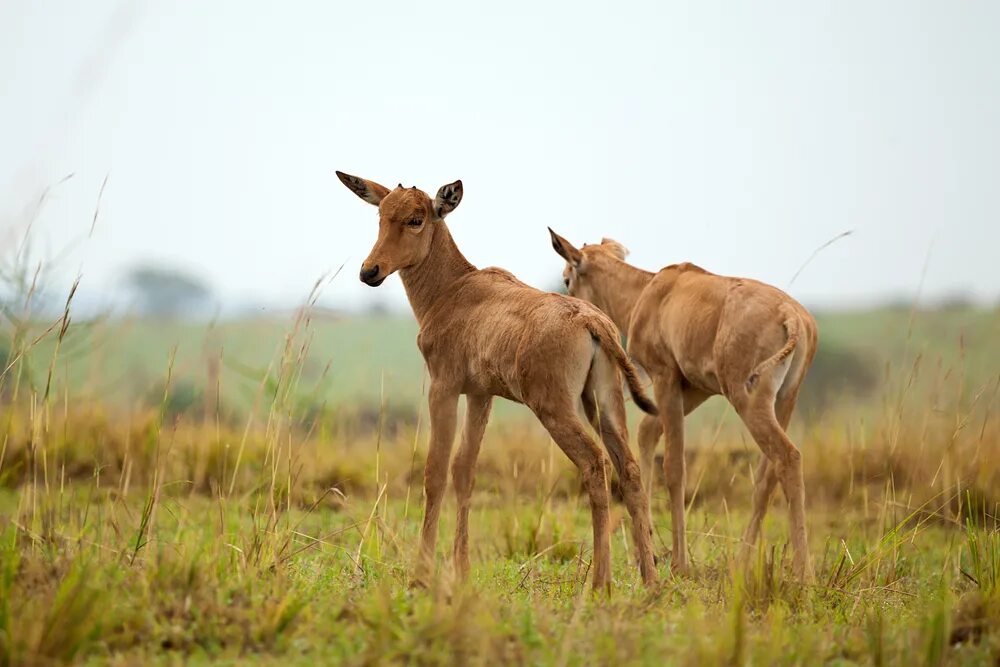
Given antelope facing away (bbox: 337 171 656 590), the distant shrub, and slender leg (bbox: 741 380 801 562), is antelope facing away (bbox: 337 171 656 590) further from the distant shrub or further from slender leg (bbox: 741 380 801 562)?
the distant shrub

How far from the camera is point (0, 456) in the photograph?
20.3 ft

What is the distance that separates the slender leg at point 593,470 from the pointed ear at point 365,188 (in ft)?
7.21

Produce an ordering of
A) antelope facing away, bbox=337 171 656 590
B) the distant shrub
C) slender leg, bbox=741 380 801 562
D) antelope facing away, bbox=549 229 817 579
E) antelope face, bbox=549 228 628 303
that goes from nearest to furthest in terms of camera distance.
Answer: antelope facing away, bbox=337 171 656 590
antelope facing away, bbox=549 229 817 579
slender leg, bbox=741 380 801 562
antelope face, bbox=549 228 628 303
the distant shrub

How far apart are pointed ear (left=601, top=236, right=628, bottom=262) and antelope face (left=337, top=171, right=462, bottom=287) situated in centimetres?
258

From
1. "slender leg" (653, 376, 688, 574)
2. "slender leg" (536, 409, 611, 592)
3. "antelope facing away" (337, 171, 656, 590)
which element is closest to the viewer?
"slender leg" (536, 409, 611, 592)

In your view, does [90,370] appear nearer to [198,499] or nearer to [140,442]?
[140,442]

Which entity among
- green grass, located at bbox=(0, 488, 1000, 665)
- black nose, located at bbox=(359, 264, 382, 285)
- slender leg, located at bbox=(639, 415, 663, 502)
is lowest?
green grass, located at bbox=(0, 488, 1000, 665)

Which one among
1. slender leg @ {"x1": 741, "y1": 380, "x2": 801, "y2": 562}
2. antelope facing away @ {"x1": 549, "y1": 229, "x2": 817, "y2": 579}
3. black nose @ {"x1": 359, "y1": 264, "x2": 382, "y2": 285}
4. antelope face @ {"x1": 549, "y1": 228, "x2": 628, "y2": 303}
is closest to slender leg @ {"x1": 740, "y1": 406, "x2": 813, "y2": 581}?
antelope facing away @ {"x1": 549, "y1": 229, "x2": 817, "y2": 579}

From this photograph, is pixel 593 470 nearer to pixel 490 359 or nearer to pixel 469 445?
pixel 490 359

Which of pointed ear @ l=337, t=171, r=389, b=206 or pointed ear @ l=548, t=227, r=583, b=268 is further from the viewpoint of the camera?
pointed ear @ l=548, t=227, r=583, b=268

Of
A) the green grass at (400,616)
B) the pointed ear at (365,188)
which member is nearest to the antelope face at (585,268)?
the pointed ear at (365,188)

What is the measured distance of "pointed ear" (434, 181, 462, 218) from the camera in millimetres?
7270

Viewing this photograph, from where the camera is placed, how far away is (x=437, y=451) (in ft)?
23.1

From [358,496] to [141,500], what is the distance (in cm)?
227
